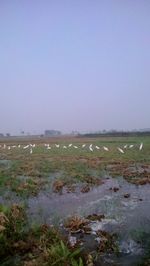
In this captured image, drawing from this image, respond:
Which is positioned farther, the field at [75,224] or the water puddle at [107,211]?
the water puddle at [107,211]

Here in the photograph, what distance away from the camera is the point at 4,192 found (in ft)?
54.6

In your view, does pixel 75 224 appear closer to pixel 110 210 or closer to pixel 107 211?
pixel 107 211

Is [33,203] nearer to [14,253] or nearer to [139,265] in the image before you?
[14,253]

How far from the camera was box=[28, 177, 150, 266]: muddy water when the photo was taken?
8.77 m

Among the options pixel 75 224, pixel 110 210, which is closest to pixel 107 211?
pixel 110 210

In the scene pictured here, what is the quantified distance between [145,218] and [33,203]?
17.1 feet

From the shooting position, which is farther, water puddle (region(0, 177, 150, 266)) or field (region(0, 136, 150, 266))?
water puddle (region(0, 177, 150, 266))

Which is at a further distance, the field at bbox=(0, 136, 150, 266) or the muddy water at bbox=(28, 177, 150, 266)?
the muddy water at bbox=(28, 177, 150, 266)

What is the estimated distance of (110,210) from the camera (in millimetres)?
12734

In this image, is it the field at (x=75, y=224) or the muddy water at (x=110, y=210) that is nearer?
the field at (x=75, y=224)

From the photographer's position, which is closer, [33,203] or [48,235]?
[48,235]

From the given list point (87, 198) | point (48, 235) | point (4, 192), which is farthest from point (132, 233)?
point (4, 192)

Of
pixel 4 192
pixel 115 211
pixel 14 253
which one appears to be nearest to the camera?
pixel 14 253

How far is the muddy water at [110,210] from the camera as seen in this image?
877 cm
